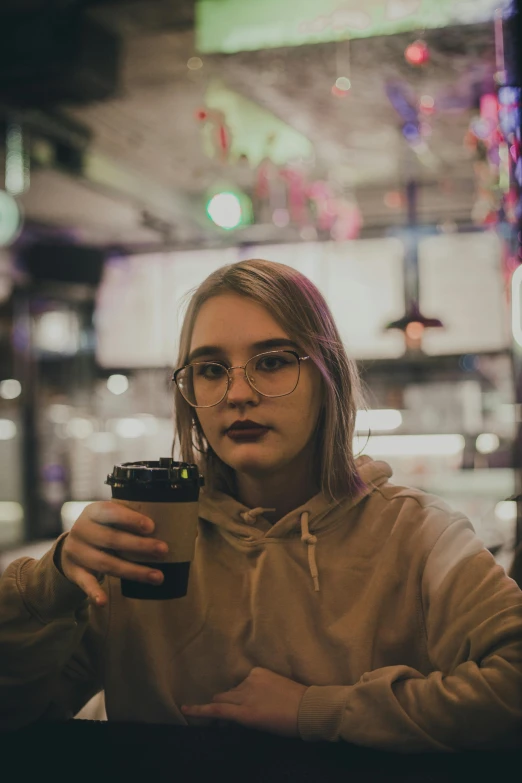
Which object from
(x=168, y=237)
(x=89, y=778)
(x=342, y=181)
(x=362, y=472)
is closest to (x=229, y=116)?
(x=342, y=181)

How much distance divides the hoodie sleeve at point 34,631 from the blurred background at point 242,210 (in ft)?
6.86

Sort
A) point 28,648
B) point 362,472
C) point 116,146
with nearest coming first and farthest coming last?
1. point 28,648
2. point 362,472
3. point 116,146

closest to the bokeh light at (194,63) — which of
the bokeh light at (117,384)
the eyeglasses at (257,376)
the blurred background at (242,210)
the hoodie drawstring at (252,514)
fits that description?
the blurred background at (242,210)

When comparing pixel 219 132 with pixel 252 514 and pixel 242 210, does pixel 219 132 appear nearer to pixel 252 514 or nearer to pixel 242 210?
pixel 242 210

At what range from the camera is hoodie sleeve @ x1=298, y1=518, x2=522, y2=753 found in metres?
0.90

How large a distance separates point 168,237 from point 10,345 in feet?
5.33

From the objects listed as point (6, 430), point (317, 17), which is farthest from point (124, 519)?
point (6, 430)

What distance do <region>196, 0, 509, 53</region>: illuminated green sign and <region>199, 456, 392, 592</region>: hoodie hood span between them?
2010 millimetres

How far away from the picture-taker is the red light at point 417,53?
3.39 m

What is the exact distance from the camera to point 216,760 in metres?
0.89

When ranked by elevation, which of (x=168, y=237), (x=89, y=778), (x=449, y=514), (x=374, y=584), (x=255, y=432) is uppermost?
(x=168, y=237)

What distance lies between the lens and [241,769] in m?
0.86

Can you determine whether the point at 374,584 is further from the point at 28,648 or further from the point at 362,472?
the point at 28,648

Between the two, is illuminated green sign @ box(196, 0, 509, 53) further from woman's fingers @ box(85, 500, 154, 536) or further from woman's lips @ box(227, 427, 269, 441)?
woman's fingers @ box(85, 500, 154, 536)
